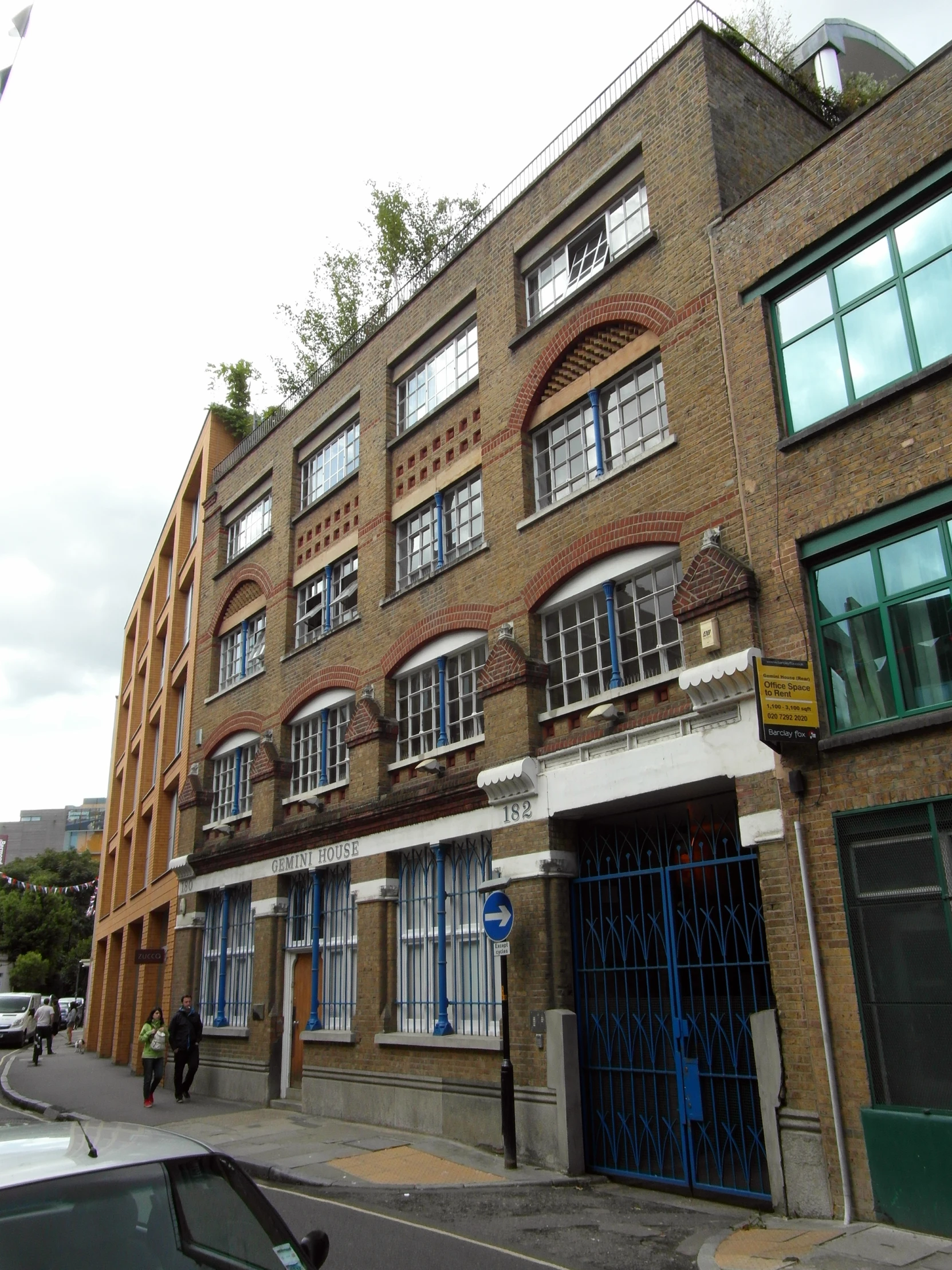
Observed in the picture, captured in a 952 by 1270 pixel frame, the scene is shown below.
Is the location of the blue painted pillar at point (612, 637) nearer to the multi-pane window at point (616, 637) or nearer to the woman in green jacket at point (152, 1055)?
the multi-pane window at point (616, 637)

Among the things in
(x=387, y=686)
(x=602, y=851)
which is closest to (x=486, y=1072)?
(x=602, y=851)

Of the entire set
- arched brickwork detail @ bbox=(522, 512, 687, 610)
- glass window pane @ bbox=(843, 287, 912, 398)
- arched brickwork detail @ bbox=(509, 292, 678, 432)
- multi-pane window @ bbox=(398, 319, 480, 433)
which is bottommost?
arched brickwork detail @ bbox=(522, 512, 687, 610)

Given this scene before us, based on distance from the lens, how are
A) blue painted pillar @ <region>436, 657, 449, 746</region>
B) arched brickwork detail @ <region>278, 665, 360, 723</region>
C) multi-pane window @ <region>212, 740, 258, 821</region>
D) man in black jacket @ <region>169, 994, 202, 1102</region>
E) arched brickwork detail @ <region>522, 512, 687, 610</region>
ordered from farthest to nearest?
multi-pane window @ <region>212, 740, 258, 821</region>, man in black jacket @ <region>169, 994, 202, 1102</region>, arched brickwork detail @ <region>278, 665, 360, 723</region>, blue painted pillar @ <region>436, 657, 449, 746</region>, arched brickwork detail @ <region>522, 512, 687, 610</region>

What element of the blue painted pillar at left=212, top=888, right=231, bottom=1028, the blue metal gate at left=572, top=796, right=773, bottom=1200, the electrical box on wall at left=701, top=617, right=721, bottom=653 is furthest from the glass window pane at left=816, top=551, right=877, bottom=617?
the blue painted pillar at left=212, top=888, right=231, bottom=1028

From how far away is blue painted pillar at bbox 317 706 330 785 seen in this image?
60.1 ft

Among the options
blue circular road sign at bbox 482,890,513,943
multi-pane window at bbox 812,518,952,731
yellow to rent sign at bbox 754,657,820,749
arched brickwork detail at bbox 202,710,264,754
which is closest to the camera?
multi-pane window at bbox 812,518,952,731

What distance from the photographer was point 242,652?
22.8 meters

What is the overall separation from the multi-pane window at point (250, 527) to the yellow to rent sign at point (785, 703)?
15.3 m

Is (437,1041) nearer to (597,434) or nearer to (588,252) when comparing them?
(597,434)

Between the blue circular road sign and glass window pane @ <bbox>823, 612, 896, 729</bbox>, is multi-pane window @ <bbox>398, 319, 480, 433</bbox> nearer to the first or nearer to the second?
glass window pane @ <bbox>823, 612, 896, 729</bbox>

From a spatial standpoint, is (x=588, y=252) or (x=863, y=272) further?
(x=588, y=252)

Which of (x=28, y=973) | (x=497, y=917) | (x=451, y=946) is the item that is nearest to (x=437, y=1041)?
(x=451, y=946)

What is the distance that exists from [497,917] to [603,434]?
6.59 m

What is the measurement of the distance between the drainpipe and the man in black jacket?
13.6 m
